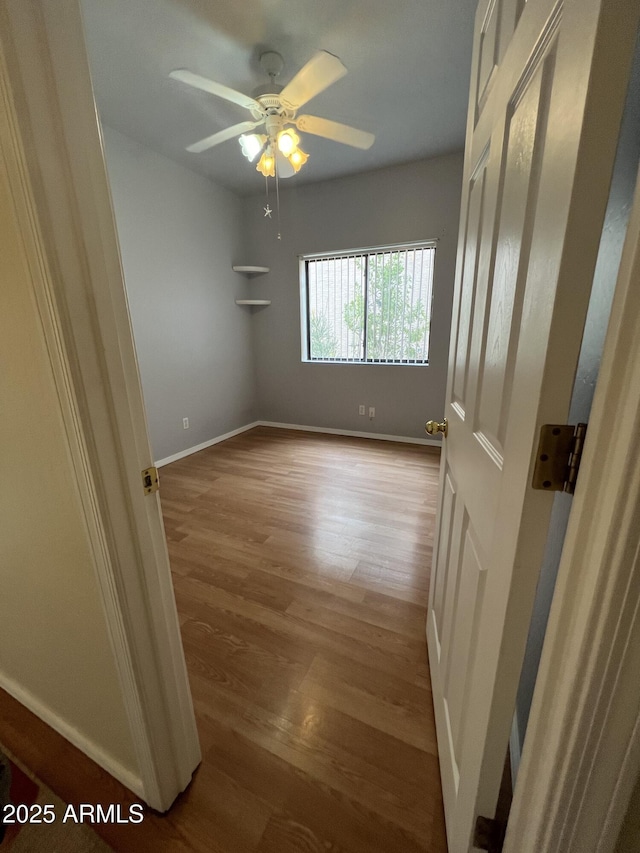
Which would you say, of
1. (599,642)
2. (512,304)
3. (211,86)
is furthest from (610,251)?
(211,86)

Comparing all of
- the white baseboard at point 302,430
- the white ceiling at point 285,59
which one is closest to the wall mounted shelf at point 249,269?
the white ceiling at point 285,59

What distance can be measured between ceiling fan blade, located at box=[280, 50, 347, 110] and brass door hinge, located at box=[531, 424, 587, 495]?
1.94 metres

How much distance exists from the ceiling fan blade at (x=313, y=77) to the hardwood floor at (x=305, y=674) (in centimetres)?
247

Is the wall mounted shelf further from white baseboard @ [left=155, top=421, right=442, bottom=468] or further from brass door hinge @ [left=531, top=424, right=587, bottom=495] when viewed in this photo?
brass door hinge @ [left=531, top=424, right=587, bottom=495]

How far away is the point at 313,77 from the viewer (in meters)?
1.63

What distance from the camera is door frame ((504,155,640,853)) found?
35cm

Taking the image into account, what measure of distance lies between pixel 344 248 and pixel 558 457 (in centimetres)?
380

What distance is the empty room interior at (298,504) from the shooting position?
1.62 feet

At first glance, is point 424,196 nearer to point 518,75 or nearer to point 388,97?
point 388,97

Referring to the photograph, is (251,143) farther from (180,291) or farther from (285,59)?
(180,291)

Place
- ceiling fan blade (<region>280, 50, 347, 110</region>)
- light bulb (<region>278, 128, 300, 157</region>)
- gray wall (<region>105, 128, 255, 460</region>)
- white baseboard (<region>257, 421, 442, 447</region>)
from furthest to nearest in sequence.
Result: white baseboard (<region>257, 421, 442, 447</region>) < gray wall (<region>105, 128, 255, 460</region>) < light bulb (<region>278, 128, 300, 157</region>) < ceiling fan blade (<region>280, 50, 347, 110</region>)

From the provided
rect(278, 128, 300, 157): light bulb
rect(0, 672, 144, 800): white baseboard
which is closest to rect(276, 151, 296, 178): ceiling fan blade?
rect(278, 128, 300, 157): light bulb

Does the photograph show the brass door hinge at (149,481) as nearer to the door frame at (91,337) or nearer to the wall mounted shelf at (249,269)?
the door frame at (91,337)

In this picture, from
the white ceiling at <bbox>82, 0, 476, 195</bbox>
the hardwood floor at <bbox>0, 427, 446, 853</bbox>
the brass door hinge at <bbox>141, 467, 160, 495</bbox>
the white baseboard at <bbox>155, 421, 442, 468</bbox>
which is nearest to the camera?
the brass door hinge at <bbox>141, 467, 160, 495</bbox>
